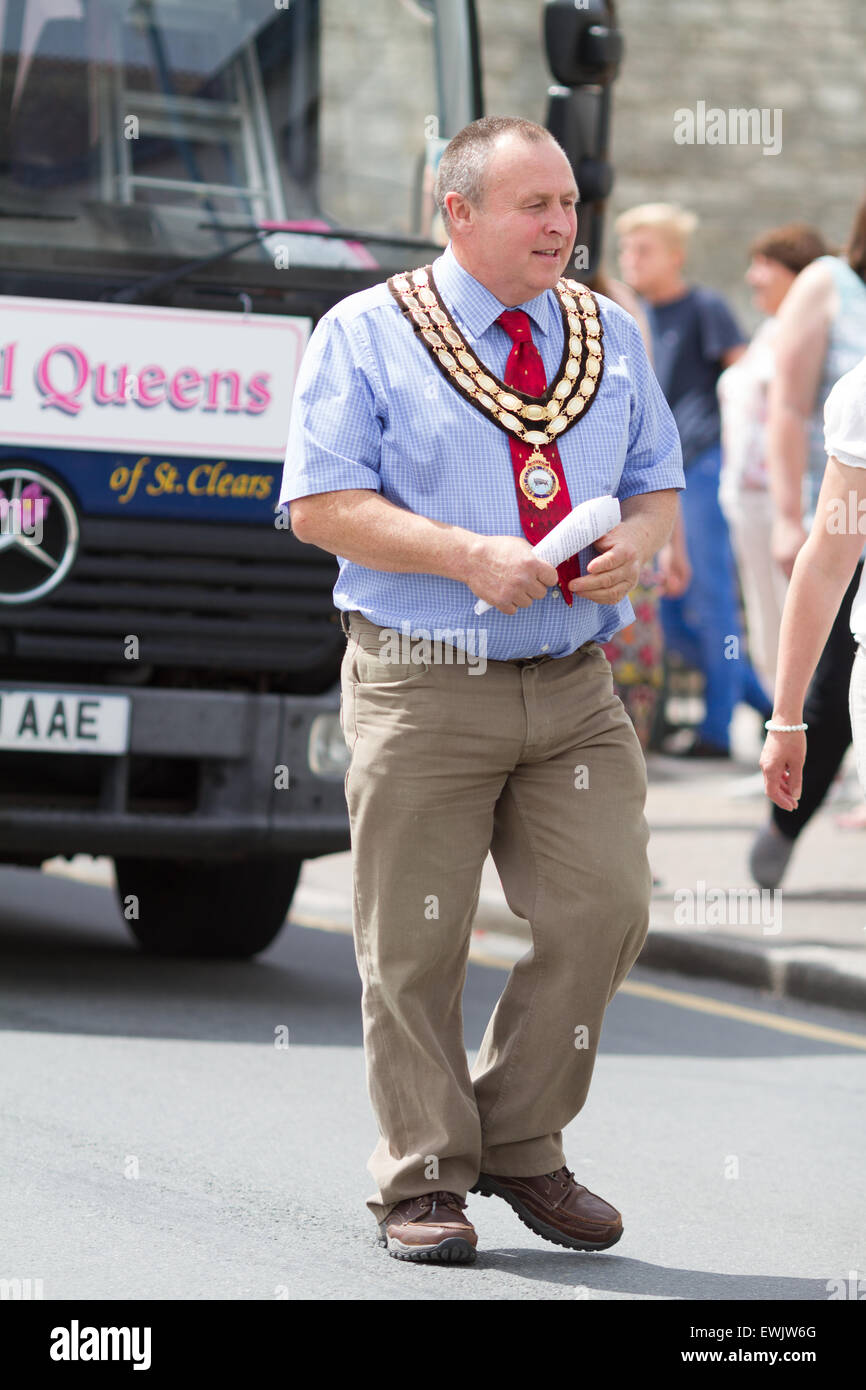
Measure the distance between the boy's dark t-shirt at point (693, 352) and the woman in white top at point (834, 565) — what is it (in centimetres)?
751

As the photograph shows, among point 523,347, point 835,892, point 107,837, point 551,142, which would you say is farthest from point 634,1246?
point 835,892

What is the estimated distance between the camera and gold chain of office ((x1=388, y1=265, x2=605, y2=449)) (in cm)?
448

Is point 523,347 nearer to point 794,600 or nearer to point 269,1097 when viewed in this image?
point 794,600

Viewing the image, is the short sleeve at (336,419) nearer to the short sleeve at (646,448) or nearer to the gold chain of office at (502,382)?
the gold chain of office at (502,382)

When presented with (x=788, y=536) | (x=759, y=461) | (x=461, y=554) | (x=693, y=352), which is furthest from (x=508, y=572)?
(x=693, y=352)

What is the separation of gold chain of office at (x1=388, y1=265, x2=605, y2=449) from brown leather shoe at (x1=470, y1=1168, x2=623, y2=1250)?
4.49 feet

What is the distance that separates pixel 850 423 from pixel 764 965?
3989mm

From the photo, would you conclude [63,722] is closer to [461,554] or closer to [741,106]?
[461,554]

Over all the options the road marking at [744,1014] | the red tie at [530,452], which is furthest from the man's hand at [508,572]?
the road marking at [744,1014]

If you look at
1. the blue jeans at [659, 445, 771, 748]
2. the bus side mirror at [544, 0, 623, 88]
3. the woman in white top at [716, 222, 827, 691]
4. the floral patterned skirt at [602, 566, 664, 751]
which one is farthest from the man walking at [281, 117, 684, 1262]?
the blue jeans at [659, 445, 771, 748]

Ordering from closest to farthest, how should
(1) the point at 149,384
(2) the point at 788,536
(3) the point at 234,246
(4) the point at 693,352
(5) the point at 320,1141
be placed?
(5) the point at 320,1141 → (1) the point at 149,384 → (3) the point at 234,246 → (2) the point at 788,536 → (4) the point at 693,352

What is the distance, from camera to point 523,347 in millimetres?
4562

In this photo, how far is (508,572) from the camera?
428 centimetres

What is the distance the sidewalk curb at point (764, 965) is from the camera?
7719 millimetres
